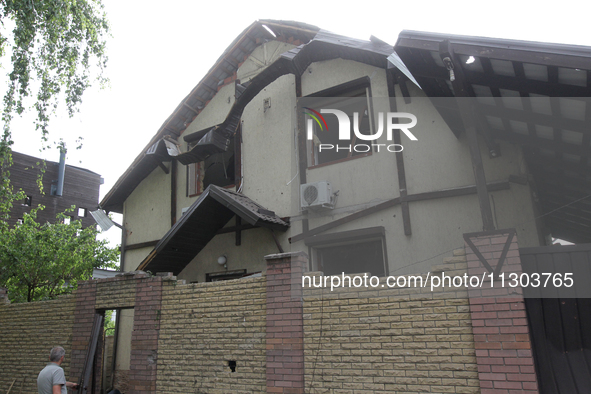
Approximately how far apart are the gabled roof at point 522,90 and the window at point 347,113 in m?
1.87

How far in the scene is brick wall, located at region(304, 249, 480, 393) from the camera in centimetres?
489

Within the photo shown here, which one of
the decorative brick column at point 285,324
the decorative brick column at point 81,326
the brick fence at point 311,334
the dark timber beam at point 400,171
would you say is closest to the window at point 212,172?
the decorative brick column at point 81,326

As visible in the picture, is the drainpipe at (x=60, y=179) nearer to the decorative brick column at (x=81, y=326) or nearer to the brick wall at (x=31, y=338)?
the brick wall at (x=31, y=338)

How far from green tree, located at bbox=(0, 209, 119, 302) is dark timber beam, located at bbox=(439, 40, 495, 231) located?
1128 centimetres

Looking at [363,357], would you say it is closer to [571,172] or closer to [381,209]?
[381,209]

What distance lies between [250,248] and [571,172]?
6.40 meters

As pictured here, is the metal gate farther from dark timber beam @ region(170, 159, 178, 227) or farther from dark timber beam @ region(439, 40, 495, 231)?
dark timber beam @ region(170, 159, 178, 227)

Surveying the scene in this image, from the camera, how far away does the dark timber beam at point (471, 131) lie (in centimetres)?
525

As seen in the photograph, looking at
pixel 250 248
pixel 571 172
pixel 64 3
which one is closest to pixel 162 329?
pixel 250 248

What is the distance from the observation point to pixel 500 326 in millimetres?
4656

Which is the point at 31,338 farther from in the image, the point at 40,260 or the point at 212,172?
the point at 212,172

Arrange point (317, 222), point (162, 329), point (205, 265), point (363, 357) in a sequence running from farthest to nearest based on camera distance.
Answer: point (205, 265) → point (317, 222) → point (162, 329) → point (363, 357)

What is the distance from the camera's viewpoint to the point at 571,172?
310 inches

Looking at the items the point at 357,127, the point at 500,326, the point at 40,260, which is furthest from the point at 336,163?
the point at 40,260
